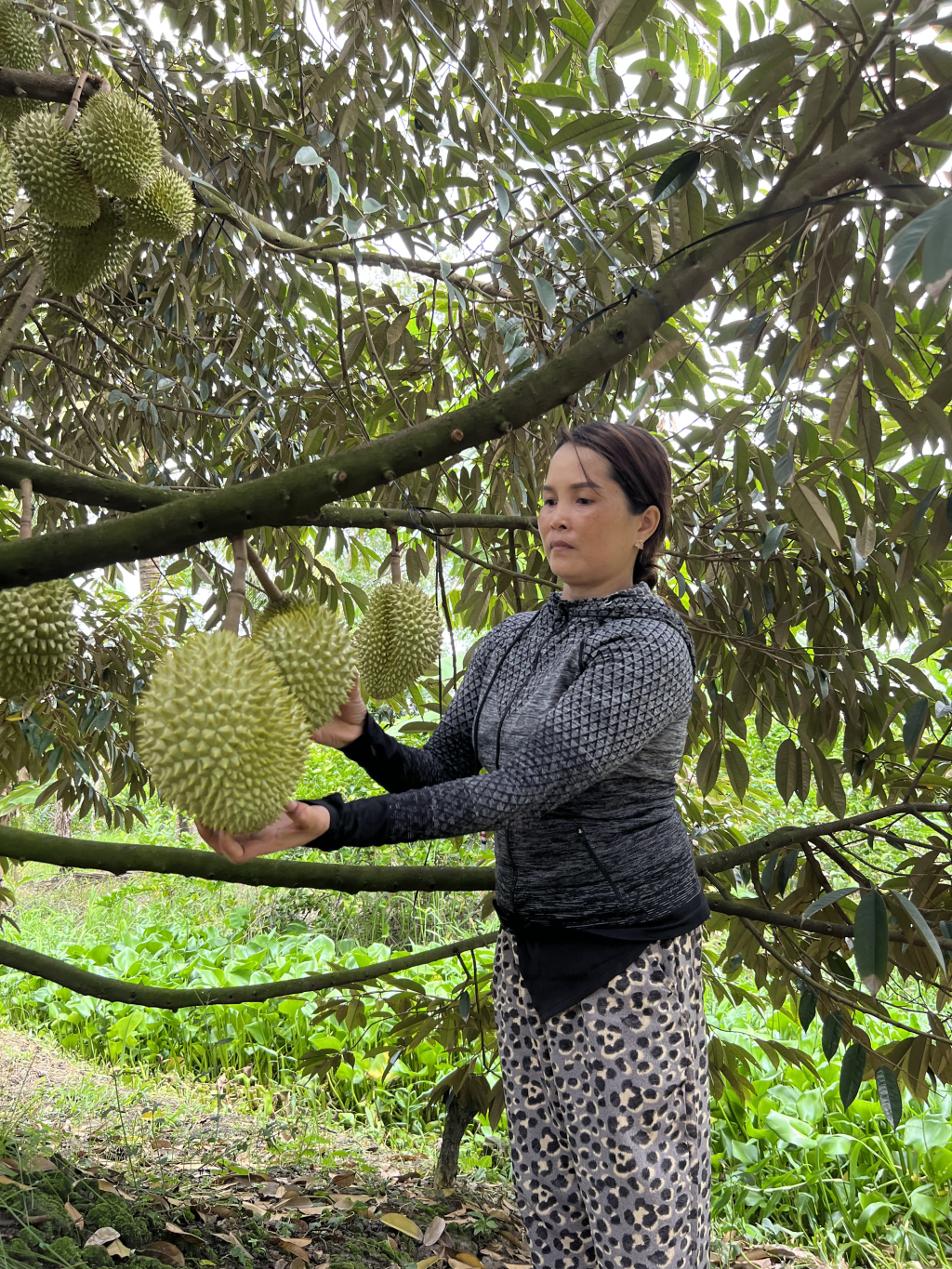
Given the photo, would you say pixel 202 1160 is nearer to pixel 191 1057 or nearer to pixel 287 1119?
pixel 287 1119

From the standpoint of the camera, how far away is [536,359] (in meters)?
1.97

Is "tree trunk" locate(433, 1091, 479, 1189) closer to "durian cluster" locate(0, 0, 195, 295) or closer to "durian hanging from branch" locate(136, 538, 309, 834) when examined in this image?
"durian hanging from branch" locate(136, 538, 309, 834)

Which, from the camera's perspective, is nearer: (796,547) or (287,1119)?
(796,547)

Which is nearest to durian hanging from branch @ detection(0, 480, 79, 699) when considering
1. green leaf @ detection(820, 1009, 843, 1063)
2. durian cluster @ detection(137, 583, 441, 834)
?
durian cluster @ detection(137, 583, 441, 834)

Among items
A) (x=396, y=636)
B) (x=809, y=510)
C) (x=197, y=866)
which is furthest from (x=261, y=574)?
(x=809, y=510)

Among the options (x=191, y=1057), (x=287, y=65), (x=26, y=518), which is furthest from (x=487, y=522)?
(x=191, y=1057)

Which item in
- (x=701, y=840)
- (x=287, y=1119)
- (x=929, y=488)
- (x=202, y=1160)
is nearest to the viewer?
(x=929, y=488)

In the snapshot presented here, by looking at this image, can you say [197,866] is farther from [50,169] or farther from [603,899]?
[50,169]

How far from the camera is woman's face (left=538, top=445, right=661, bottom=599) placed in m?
1.44

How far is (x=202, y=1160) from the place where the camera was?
2.65m

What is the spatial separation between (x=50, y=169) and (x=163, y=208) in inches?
7.2

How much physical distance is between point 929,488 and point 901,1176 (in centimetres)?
236

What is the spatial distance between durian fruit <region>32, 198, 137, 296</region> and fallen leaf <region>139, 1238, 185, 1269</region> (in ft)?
6.32

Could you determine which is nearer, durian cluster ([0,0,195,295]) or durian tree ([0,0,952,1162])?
durian tree ([0,0,952,1162])
